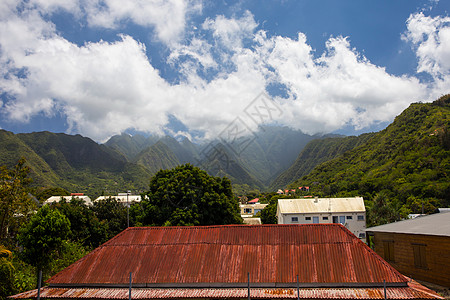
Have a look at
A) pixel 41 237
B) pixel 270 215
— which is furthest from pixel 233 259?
pixel 270 215

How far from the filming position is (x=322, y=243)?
42.0 ft

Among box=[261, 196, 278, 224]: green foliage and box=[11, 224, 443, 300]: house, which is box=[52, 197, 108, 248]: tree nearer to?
box=[11, 224, 443, 300]: house

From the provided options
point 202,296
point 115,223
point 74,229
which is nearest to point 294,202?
point 115,223

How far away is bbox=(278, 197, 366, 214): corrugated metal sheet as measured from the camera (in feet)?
123

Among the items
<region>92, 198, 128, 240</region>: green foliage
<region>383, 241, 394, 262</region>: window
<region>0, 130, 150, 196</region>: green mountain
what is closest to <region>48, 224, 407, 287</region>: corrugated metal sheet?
<region>383, 241, 394, 262</region>: window

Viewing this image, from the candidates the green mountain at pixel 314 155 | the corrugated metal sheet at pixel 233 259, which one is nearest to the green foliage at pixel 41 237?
the corrugated metal sheet at pixel 233 259

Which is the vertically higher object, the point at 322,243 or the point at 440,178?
the point at 440,178

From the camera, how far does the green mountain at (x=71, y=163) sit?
121 m

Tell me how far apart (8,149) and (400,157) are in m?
137

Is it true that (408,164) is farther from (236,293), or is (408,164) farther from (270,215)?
(236,293)

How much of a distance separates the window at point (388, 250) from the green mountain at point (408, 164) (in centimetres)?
2917

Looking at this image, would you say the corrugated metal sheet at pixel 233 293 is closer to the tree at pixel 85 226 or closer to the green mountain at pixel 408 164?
the tree at pixel 85 226

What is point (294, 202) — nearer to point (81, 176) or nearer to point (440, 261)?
point (440, 261)

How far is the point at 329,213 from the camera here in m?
37.2
